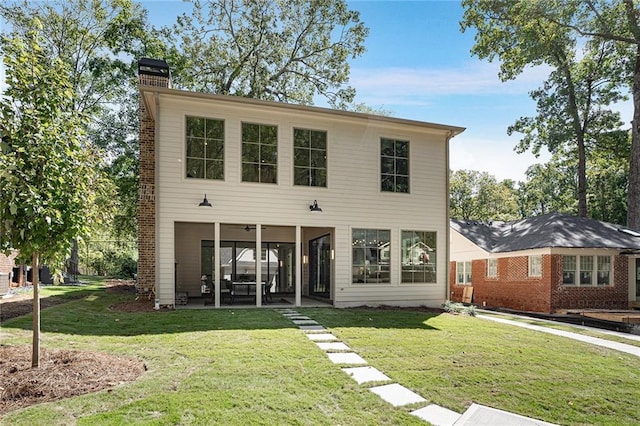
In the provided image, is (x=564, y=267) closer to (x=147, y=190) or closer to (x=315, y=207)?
(x=315, y=207)

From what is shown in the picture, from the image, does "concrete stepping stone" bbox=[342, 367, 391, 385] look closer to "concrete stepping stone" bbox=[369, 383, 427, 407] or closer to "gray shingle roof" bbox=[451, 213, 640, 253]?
"concrete stepping stone" bbox=[369, 383, 427, 407]

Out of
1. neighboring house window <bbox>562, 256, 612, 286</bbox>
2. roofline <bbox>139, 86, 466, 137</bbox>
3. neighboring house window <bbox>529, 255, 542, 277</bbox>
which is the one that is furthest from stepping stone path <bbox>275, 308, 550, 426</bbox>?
neighboring house window <bbox>562, 256, 612, 286</bbox>

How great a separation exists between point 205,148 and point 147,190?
210 cm

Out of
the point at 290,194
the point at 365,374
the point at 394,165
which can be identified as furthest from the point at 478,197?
the point at 365,374

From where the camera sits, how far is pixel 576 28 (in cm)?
1998

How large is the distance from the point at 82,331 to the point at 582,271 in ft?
50.0

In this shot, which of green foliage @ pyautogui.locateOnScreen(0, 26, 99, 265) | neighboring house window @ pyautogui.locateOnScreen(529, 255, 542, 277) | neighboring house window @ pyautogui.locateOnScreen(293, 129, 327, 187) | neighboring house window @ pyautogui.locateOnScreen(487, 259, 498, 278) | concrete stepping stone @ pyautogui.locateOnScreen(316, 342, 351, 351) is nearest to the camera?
green foliage @ pyautogui.locateOnScreen(0, 26, 99, 265)

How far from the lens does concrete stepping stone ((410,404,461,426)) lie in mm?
3863

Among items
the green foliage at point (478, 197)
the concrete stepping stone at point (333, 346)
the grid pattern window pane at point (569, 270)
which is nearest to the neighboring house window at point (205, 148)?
the concrete stepping stone at point (333, 346)

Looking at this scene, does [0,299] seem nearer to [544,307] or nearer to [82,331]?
[82,331]

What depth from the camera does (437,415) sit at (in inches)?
158

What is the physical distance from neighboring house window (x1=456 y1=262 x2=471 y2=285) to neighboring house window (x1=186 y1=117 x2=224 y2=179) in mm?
13304

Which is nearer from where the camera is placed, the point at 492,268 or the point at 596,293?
the point at 596,293

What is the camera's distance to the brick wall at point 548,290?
13508 millimetres
